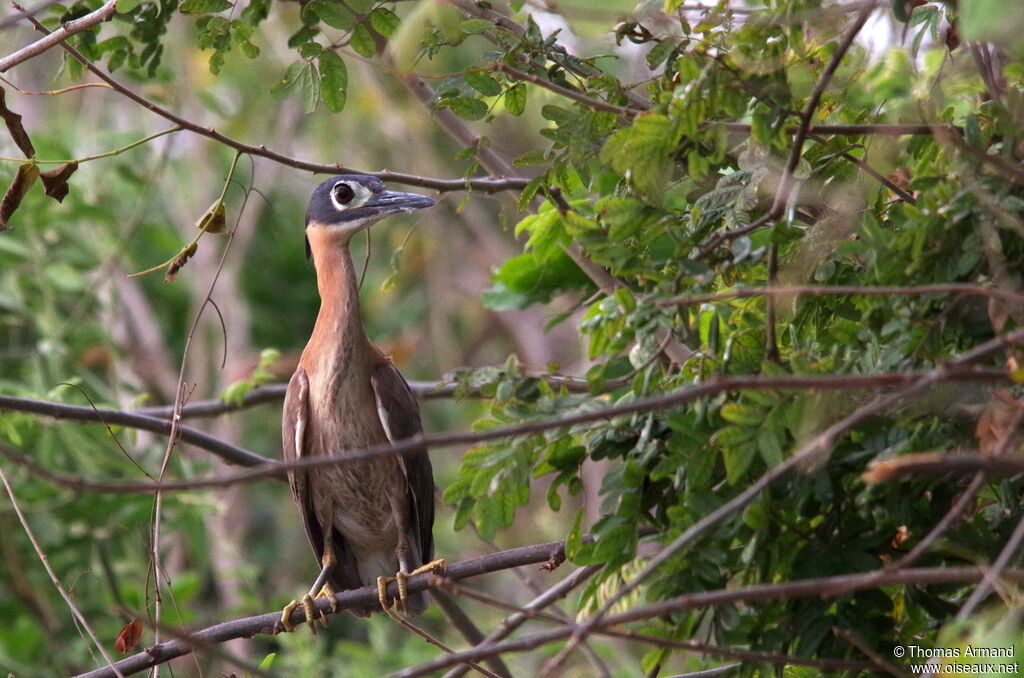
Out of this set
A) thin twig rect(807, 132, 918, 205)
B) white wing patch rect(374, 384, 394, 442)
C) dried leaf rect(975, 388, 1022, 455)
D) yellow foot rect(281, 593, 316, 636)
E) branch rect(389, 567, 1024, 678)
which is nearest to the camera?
branch rect(389, 567, 1024, 678)

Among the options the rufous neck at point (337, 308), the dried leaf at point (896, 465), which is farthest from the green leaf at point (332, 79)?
the dried leaf at point (896, 465)

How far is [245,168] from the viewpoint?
9.05m

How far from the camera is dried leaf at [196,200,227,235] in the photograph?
3.12m

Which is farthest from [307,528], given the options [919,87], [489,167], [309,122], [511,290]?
[309,122]

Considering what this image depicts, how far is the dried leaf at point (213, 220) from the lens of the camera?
3123 millimetres

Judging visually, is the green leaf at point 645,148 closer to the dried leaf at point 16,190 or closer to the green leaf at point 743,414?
the green leaf at point 743,414

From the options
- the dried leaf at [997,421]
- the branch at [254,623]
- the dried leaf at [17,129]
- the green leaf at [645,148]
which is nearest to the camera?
the dried leaf at [997,421]

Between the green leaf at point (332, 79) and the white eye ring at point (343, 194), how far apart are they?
104 centimetres

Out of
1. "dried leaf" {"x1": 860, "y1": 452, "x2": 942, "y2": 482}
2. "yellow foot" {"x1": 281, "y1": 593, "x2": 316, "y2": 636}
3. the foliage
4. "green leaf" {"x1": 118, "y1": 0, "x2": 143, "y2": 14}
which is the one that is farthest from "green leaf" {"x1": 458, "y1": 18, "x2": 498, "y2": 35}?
"yellow foot" {"x1": 281, "y1": 593, "x2": 316, "y2": 636}

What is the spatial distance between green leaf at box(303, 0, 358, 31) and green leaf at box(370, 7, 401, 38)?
63 millimetres

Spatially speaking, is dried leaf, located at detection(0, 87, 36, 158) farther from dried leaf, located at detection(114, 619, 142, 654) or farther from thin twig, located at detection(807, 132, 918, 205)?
thin twig, located at detection(807, 132, 918, 205)

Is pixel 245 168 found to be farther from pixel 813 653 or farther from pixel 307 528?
pixel 813 653

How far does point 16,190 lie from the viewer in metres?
2.98

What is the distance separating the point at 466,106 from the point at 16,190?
127cm
